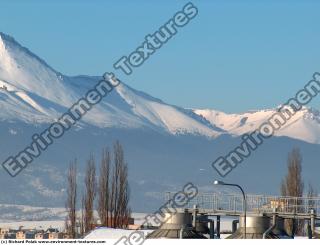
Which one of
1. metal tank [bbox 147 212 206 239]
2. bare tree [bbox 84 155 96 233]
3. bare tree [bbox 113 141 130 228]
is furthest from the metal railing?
bare tree [bbox 84 155 96 233]

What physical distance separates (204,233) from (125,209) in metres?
32.3

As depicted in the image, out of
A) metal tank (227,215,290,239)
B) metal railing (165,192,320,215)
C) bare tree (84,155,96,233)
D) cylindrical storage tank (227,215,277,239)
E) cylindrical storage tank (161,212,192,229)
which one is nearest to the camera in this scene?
metal tank (227,215,290,239)

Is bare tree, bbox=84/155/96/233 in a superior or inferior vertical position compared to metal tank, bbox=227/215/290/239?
superior

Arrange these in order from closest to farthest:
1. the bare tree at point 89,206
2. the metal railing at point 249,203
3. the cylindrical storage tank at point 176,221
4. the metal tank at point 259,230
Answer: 1. the metal tank at point 259,230
2. the cylindrical storage tank at point 176,221
3. the metal railing at point 249,203
4. the bare tree at point 89,206

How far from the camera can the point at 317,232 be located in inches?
3772

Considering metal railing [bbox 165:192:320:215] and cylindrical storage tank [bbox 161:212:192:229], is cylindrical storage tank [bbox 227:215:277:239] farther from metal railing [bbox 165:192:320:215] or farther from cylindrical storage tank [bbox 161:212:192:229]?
cylindrical storage tank [bbox 161:212:192:229]

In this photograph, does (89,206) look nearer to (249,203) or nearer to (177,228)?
(249,203)

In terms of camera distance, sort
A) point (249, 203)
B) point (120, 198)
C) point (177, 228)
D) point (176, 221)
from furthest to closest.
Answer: point (120, 198), point (249, 203), point (176, 221), point (177, 228)

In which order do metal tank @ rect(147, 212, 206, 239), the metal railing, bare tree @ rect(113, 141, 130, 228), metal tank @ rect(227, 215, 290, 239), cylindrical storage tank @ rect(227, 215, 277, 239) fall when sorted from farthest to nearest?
bare tree @ rect(113, 141, 130, 228), the metal railing, metal tank @ rect(147, 212, 206, 239), cylindrical storage tank @ rect(227, 215, 277, 239), metal tank @ rect(227, 215, 290, 239)

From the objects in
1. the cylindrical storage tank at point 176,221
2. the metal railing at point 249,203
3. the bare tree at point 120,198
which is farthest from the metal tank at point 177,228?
the bare tree at point 120,198

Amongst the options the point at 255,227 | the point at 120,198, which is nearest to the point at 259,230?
the point at 255,227

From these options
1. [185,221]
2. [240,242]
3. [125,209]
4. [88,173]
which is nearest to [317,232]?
[185,221]

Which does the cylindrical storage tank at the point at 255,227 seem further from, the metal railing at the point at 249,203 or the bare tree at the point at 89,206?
the bare tree at the point at 89,206

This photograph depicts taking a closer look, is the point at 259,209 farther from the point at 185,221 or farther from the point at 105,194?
the point at 105,194
